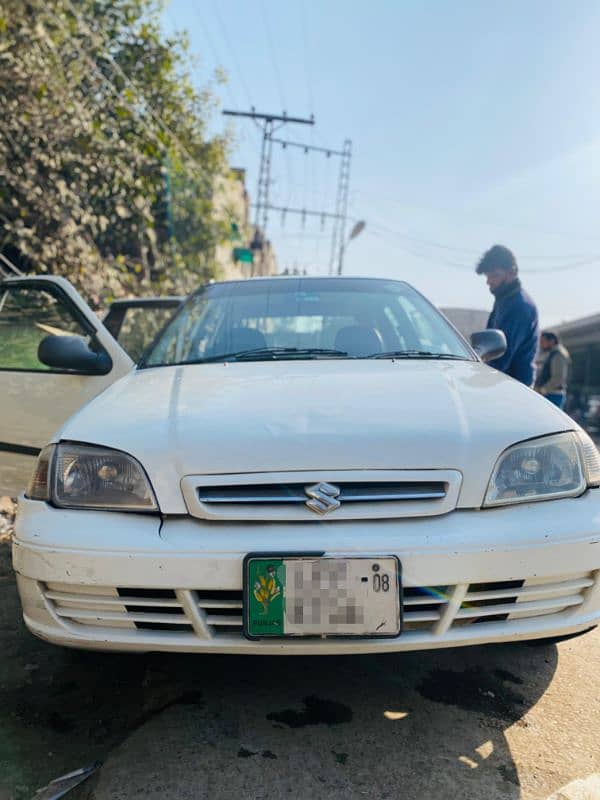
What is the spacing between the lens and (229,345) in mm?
2803

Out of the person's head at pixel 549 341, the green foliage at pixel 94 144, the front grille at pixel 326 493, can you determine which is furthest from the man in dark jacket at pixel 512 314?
the green foliage at pixel 94 144

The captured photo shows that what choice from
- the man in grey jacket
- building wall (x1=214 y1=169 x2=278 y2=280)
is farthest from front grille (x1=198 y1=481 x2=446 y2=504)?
the man in grey jacket

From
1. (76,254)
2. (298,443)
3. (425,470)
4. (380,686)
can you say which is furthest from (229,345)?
(76,254)

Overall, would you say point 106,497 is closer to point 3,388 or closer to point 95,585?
point 95,585

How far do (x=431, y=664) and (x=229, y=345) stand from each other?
4.98 feet

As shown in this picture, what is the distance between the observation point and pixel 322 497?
166cm

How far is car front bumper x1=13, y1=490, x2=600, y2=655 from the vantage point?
1.61m

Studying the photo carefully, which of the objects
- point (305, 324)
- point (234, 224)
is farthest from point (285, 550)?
point (234, 224)

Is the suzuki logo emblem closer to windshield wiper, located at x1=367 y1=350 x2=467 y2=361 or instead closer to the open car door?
windshield wiper, located at x1=367 y1=350 x2=467 y2=361

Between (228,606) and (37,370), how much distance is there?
2.24 meters

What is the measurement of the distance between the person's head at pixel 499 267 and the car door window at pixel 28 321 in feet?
8.29

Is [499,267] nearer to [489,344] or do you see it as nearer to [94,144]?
[489,344]

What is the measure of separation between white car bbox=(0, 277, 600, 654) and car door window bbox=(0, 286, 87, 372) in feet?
5.62

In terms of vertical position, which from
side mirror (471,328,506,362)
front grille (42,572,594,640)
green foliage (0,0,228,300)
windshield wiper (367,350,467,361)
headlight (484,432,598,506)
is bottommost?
front grille (42,572,594,640)
